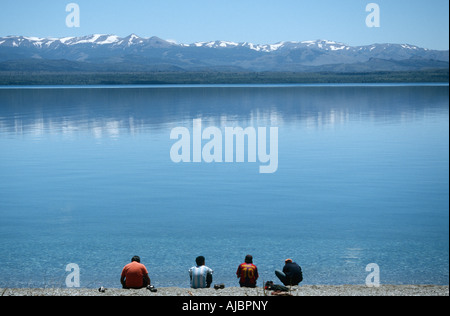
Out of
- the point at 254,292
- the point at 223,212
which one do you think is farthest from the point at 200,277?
the point at 223,212

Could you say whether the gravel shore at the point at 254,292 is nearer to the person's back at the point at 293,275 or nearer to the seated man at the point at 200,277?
the seated man at the point at 200,277

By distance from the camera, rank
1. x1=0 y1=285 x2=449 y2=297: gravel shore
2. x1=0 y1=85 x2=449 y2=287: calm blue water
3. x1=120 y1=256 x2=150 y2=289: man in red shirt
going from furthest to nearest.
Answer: x1=0 y1=85 x2=449 y2=287: calm blue water, x1=120 y1=256 x2=150 y2=289: man in red shirt, x1=0 y1=285 x2=449 y2=297: gravel shore

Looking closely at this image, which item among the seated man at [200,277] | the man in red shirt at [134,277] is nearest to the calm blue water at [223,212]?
the seated man at [200,277]

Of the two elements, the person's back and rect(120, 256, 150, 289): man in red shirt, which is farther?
the person's back

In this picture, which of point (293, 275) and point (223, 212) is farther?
point (223, 212)

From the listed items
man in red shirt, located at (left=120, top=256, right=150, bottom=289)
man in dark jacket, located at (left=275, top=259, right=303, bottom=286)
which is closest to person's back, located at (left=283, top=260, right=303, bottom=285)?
man in dark jacket, located at (left=275, top=259, right=303, bottom=286)

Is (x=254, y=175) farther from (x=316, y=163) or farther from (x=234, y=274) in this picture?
(x=234, y=274)

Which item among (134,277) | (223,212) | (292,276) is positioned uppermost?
(134,277)

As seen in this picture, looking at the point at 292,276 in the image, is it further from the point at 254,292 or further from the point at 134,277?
the point at 134,277

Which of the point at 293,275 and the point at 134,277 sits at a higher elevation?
the point at 134,277

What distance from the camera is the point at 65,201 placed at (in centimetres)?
2683

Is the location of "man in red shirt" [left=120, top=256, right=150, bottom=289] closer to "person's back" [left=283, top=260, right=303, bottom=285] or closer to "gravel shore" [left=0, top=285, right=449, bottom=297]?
"gravel shore" [left=0, top=285, right=449, bottom=297]

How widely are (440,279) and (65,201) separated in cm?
1754

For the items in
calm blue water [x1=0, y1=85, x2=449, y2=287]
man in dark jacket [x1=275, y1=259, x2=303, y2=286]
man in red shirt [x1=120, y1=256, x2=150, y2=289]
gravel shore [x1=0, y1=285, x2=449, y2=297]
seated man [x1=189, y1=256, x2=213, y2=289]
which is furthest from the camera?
calm blue water [x1=0, y1=85, x2=449, y2=287]
